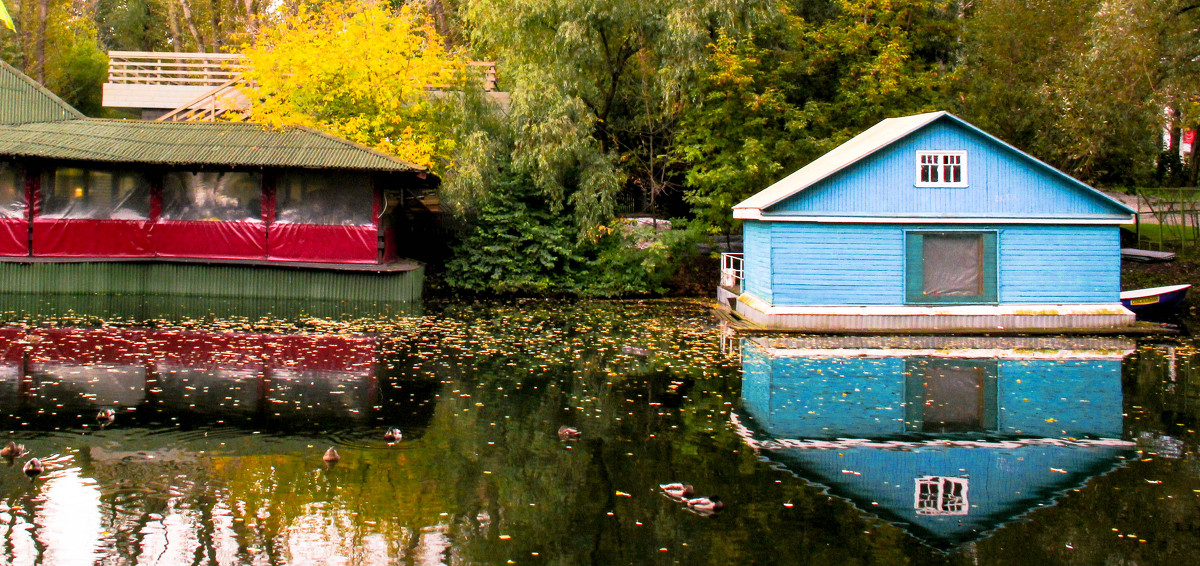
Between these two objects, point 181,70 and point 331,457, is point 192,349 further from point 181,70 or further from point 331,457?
point 181,70

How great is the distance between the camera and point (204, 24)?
2429 inches

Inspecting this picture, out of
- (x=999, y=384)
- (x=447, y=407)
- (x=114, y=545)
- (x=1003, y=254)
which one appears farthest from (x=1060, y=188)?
(x=114, y=545)

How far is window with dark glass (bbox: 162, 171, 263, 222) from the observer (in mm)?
29078

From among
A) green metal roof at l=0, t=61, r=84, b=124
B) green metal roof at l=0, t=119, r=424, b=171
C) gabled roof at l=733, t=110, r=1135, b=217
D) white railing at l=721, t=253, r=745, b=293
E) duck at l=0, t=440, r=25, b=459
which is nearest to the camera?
duck at l=0, t=440, r=25, b=459

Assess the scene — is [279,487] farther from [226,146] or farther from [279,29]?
[279,29]

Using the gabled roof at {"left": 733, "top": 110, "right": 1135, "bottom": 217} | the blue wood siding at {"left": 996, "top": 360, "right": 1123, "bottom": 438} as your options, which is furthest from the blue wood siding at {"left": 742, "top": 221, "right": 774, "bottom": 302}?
the blue wood siding at {"left": 996, "top": 360, "right": 1123, "bottom": 438}

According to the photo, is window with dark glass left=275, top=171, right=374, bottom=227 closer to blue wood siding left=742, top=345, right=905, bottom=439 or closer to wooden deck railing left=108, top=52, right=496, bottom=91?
wooden deck railing left=108, top=52, right=496, bottom=91

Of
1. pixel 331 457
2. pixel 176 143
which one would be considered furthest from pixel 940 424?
pixel 176 143

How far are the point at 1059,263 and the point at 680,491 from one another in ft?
59.4

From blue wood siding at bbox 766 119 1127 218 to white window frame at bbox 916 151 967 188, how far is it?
103mm

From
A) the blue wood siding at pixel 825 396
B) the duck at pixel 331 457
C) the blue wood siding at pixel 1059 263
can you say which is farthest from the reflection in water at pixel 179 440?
the blue wood siding at pixel 1059 263

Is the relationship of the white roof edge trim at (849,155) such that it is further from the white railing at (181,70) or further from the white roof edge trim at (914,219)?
the white railing at (181,70)

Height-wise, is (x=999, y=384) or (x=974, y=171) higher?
(x=974, y=171)

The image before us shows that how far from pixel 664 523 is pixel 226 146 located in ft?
76.6
